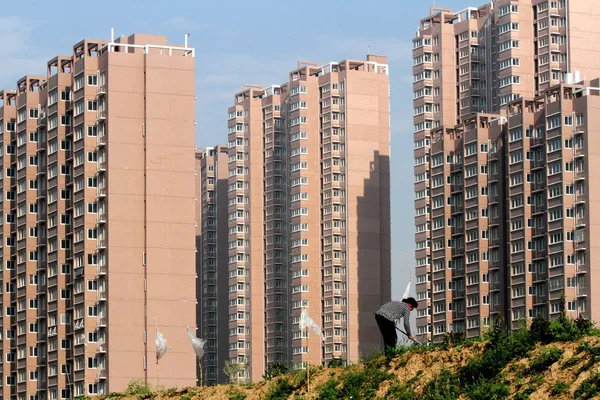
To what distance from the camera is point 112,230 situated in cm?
10788

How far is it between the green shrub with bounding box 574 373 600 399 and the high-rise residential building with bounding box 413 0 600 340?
3637 inches

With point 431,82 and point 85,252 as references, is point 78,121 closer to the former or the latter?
point 85,252

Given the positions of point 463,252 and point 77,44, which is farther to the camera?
point 463,252

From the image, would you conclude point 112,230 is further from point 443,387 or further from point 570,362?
point 570,362

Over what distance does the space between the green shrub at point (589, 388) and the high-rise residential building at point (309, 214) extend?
117 metres

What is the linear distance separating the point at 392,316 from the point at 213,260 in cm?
14546

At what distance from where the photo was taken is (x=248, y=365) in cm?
15825

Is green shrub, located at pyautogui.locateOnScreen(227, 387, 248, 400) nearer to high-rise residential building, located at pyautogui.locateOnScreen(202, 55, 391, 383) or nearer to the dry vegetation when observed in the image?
the dry vegetation

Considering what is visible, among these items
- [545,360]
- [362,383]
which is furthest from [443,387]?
[362,383]

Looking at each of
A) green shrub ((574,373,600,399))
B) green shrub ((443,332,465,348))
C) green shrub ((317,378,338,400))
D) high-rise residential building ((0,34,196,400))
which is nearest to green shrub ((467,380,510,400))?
green shrub ((574,373,600,399))

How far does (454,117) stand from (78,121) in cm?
4747

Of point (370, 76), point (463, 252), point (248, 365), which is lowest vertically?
point (248, 365)

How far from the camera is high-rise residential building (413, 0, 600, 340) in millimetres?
121062

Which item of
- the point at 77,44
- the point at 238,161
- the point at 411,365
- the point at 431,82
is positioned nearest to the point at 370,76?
the point at 431,82
